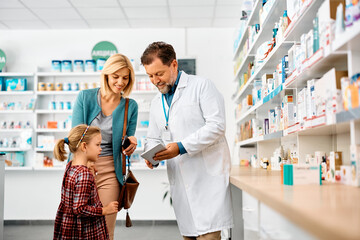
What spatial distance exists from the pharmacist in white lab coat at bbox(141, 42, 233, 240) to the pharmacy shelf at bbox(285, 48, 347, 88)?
465 millimetres

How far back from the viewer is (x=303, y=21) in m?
2.18

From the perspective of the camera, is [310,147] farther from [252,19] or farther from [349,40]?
[252,19]

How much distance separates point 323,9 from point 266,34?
72.8 inches

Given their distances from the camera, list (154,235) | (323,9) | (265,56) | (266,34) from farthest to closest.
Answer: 1. (154,235)
2. (266,34)
3. (265,56)
4. (323,9)

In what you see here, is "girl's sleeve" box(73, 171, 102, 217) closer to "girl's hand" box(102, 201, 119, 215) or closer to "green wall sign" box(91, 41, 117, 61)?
"girl's hand" box(102, 201, 119, 215)

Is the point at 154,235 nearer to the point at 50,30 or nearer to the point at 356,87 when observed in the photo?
the point at 50,30

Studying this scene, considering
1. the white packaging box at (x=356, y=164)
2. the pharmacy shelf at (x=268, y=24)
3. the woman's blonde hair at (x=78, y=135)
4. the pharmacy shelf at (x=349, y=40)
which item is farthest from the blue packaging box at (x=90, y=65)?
the white packaging box at (x=356, y=164)

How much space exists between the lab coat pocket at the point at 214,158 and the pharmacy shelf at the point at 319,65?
1.93 feet

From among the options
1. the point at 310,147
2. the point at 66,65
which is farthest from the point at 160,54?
the point at 66,65

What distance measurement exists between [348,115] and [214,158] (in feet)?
2.98

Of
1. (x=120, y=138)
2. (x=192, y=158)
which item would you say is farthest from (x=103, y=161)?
(x=192, y=158)

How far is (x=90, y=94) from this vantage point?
2473 mm

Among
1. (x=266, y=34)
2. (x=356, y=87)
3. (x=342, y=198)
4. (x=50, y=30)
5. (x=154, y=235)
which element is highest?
(x=50, y=30)

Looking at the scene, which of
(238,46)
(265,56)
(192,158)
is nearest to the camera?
(192,158)
